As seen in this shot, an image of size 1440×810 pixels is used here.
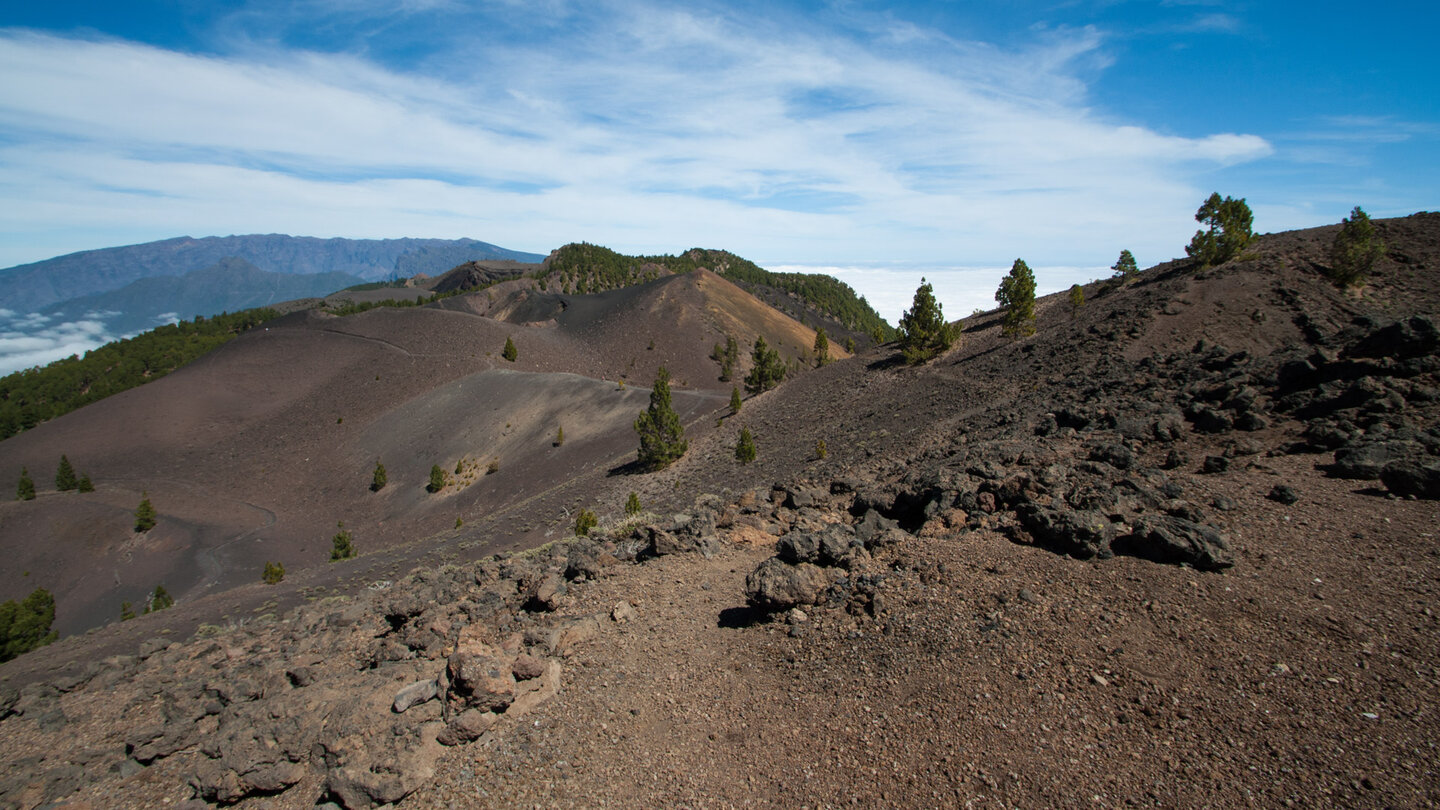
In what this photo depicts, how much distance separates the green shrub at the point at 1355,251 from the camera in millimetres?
21984

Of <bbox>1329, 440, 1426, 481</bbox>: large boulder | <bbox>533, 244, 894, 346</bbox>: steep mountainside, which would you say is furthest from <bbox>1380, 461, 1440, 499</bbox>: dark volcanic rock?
<bbox>533, 244, 894, 346</bbox>: steep mountainside

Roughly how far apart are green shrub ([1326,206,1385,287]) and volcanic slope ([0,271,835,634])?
31269mm

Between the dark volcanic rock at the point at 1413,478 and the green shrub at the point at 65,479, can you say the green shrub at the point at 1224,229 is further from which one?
the green shrub at the point at 65,479

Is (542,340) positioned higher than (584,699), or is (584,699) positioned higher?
(542,340)

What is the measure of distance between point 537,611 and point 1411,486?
1549 centimetres

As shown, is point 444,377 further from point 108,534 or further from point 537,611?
point 537,611

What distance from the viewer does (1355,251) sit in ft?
72.1

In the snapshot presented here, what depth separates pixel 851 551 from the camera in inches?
420

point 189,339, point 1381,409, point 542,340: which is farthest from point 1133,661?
point 189,339

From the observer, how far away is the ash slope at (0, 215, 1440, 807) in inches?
241

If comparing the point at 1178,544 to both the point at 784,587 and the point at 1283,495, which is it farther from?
the point at 784,587

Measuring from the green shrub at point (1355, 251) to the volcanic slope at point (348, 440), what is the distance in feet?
103

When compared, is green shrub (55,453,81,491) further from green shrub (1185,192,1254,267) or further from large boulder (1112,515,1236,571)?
green shrub (1185,192,1254,267)

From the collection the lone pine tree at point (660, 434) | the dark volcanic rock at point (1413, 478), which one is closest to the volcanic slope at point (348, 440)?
the lone pine tree at point (660, 434)
